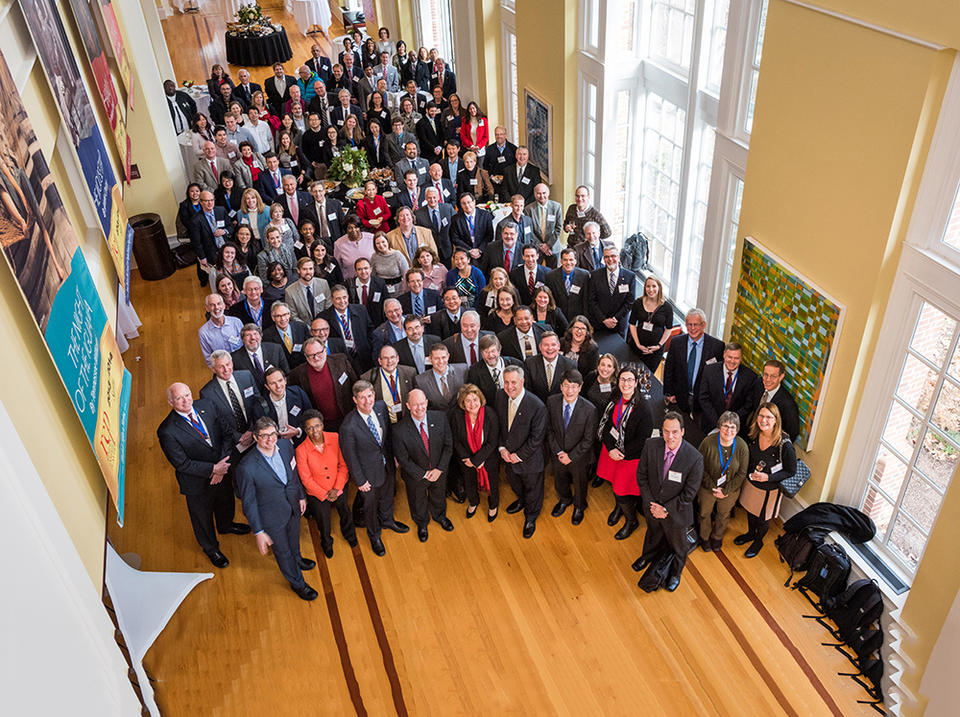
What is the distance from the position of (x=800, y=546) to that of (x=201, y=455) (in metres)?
4.69

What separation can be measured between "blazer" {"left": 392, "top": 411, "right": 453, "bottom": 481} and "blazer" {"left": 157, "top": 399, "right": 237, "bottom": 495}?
1.37m

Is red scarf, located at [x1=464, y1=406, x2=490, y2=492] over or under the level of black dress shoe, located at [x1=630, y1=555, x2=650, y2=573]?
over

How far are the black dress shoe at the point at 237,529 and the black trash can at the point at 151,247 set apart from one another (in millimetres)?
5530

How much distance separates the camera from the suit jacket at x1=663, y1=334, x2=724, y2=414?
6.69 m

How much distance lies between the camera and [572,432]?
6355 millimetres

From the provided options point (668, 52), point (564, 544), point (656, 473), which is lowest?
point (564, 544)

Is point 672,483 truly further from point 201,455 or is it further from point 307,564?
point 201,455

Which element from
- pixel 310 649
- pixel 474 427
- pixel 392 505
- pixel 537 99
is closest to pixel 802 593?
pixel 474 427

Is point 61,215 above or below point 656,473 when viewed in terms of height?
above

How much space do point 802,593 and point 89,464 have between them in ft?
16.9

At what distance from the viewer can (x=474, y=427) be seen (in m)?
6.34

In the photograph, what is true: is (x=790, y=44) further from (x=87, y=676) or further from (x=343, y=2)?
(x=343, y=2)

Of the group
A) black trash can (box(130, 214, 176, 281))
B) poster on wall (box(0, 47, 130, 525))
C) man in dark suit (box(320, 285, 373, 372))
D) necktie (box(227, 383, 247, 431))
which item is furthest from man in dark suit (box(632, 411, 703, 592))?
black trash can (box(130, 214, 176, 281))

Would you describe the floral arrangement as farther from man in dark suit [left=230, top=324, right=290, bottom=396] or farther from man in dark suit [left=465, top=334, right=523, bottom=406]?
man in dark suit [left=465, top=334, right=523, bottom=406]
